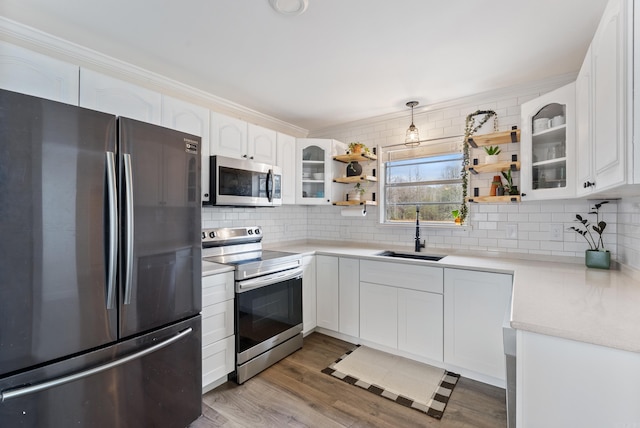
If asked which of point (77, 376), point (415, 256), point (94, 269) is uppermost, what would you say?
point (94, 269)

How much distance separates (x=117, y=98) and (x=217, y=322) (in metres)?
1.64

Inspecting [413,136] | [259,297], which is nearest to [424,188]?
[413,136]

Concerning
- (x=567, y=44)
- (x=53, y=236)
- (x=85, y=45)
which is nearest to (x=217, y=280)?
(x=53, y=236)

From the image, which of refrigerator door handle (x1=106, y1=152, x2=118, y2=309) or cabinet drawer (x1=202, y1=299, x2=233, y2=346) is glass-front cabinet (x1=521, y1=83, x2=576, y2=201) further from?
refrigerator door handle (x1=106, y1=152, x2=118, y2=309)

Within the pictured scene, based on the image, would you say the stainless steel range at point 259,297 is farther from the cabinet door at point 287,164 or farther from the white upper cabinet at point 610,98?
the white upper cabinet at point 610,98

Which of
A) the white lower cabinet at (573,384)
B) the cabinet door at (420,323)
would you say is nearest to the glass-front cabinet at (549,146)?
the cabinet door at (420,323)

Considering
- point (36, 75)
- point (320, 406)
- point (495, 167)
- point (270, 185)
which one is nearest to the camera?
point (36, 75)

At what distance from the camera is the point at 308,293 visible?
2.99 meters

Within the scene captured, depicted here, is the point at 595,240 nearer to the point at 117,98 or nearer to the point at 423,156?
the point at 423,156

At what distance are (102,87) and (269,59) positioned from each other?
1.09 metres

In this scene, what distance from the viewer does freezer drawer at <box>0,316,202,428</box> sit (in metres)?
1.18

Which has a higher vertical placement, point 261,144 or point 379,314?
point 261,144

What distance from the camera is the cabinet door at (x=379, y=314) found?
264cm

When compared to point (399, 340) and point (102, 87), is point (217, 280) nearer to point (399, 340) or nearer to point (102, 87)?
point (102, 87)
